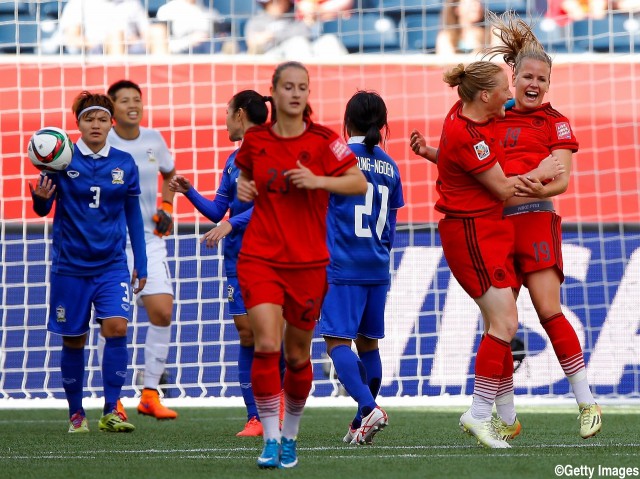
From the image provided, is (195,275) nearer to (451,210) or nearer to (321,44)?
(321,44)

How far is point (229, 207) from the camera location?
7.02 m

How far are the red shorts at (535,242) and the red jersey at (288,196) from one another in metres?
1.13

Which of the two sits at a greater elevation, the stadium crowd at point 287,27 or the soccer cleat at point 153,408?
the stadium crowd at point 287,27

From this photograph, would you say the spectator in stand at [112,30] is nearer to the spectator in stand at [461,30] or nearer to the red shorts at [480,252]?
the spectator in stand at [461,30]

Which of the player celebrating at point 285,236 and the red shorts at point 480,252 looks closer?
the player celebrating at point 285,236

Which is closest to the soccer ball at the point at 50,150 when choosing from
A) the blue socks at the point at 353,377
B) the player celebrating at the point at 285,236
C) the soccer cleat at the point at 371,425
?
the blue socks at the point at 353,377

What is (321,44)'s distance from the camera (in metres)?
12.9

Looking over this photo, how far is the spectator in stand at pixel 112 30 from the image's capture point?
1202cm

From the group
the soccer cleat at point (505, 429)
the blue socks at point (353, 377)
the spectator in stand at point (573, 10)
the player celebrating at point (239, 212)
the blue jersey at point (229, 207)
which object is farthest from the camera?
the spectator in stand at point (573, 10)

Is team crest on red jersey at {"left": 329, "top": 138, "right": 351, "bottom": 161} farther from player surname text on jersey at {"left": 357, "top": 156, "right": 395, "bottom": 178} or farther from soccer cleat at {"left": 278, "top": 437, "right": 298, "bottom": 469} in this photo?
player surname text on jersey at {"left": 357, "top": 156, "right": 395, "bottom": 178}

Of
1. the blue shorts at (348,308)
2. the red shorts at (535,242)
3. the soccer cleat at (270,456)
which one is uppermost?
the red shorts at (535,242)

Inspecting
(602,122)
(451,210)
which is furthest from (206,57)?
(451,210)

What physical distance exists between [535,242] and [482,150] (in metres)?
0.60

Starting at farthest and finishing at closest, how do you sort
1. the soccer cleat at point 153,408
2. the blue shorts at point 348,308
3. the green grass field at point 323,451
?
the soccer cleat at point 153,408
the blue shorts at point 348,308
the green grass field at point 323,451
